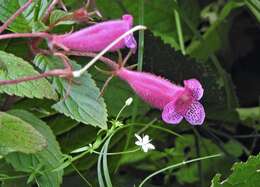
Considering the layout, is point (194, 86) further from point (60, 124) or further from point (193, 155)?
point (193, 155)

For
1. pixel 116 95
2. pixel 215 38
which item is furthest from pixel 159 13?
pixel 116 95

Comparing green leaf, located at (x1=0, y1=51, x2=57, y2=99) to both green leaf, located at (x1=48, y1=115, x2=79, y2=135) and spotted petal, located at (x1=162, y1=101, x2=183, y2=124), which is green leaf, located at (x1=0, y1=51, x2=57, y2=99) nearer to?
spotted petal, located at (x1=162, y1=101, x2=183, y2=124)

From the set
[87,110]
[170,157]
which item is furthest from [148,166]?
[87,110]

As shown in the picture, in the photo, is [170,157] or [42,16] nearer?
[42,16]

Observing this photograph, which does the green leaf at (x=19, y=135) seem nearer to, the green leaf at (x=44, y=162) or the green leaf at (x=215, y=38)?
the green leaf at (x=44, y=162)

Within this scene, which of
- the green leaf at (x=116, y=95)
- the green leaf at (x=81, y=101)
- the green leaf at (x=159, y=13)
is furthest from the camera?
the green leaf at (x=159, y=13)

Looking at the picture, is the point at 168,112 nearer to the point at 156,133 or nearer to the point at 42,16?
the point at 42,16

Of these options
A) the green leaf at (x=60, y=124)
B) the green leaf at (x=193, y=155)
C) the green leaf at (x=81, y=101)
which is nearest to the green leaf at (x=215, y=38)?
the green leaf at (x=193, y=155)
